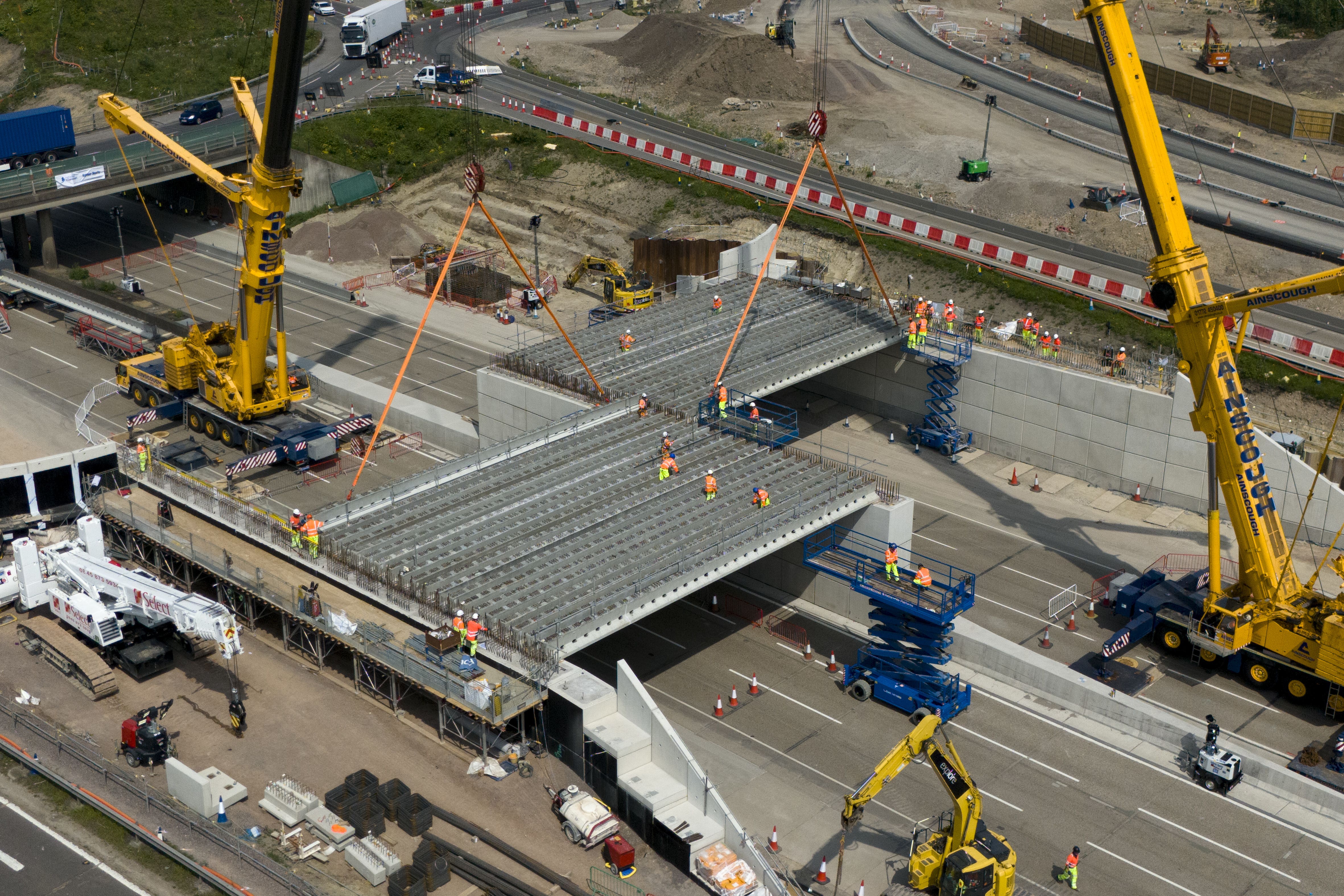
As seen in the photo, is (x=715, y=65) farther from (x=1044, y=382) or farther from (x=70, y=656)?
(x=70, y=656)

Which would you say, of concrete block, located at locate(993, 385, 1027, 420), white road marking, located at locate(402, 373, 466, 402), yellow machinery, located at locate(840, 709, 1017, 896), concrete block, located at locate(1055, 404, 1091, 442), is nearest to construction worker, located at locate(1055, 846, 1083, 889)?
yellow machinery, located at locate(840, 709, 1017, 896)

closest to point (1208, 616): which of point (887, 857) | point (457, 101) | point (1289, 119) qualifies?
point (887, 857)

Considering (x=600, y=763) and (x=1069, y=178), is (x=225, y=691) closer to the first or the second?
(x=600, y=763)

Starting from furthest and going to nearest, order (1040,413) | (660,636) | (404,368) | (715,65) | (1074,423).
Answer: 1. (715,65)
2. (1040,413)
3. (1074,423)
4. (404,368)
5. (660,636)

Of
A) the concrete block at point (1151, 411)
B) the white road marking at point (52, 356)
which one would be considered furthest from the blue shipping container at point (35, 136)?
the concrete block at point (1151, 411)

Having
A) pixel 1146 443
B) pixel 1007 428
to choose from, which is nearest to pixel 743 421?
pixel 1007 428

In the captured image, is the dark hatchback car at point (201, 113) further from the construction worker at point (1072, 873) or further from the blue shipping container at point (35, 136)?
the construction worker at point (1072, 873)
